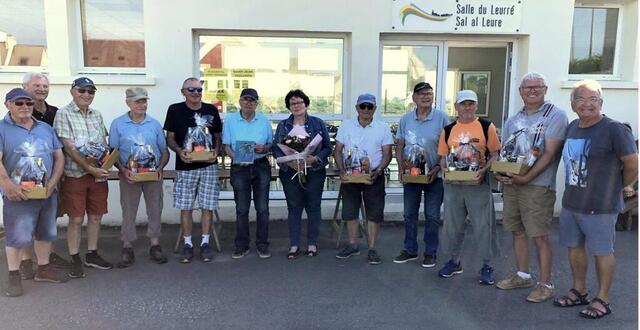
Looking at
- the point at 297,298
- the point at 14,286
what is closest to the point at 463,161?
the point at 297,298

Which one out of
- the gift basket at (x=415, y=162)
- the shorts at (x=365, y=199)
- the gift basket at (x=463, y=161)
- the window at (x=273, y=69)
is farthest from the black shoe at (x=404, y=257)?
the window at (x=273, y=69)

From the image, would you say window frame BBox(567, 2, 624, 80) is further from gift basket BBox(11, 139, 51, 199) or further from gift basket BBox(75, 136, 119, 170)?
gift basket BBox(11, 139, 51, 199)

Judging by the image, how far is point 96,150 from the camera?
4430mm

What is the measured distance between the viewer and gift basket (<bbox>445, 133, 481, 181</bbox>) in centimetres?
420

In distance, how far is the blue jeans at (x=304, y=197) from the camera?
16.4 feet

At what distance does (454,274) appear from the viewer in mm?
4625

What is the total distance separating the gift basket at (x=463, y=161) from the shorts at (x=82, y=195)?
326cm

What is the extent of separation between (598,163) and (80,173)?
171 inches

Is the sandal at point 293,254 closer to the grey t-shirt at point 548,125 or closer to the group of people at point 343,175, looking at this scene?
the group of people at point 343,175

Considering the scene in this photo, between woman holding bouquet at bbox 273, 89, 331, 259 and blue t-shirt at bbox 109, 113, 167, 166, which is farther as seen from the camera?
woman holding bouquet at bbox 273, 89, 331, 259

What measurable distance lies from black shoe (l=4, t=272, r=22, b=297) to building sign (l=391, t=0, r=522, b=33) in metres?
4.87

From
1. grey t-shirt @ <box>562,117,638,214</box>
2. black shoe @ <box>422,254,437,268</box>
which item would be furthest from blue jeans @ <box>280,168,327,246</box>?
grey t-shirt @ <box>562,117,638,214</box>

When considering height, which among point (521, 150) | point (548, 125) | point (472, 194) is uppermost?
point (548, 125)

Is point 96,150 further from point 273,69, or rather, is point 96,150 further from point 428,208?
point 428,208
